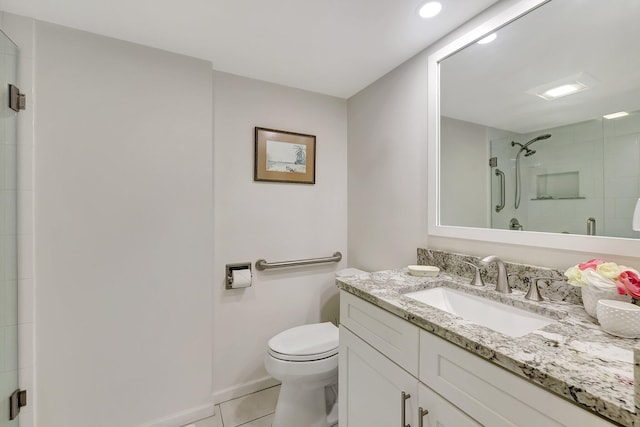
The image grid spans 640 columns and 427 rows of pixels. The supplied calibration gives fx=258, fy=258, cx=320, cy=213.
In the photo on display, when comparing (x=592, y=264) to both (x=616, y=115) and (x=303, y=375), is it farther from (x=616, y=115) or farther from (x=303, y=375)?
(x=303, y=375)

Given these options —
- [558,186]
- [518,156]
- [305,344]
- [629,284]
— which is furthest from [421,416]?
[518,156]

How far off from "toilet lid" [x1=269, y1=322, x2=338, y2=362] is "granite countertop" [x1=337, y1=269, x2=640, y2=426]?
0.64m

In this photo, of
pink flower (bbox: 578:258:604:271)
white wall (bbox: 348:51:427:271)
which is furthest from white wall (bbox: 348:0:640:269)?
pink flower (bbox: 578:258:604:271)

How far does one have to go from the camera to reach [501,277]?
1.07m

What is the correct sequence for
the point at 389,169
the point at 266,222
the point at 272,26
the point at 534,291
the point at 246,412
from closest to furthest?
the point at 534,291, the point at 272,26, the point at 246,412, the point at 389,169, the point at 266,222

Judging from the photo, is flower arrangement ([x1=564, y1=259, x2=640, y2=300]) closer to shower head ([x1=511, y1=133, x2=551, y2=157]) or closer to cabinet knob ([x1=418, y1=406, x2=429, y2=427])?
shower head ([x1=511, y1=133, x2=551, y2=157])

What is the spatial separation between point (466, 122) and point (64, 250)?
2204mm

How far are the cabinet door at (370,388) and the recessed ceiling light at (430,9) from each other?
155 cm

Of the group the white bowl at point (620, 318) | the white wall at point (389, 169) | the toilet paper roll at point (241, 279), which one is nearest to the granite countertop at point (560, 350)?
the white bowl at point (620, 318)

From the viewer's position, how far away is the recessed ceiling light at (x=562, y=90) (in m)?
0.97

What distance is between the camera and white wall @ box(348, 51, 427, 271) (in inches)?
61.6

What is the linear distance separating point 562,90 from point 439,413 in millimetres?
1249

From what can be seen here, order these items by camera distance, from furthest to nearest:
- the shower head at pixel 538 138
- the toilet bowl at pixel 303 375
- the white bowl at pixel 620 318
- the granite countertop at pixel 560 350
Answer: the toilet bowl at pixel 303 375 → the shower head at pixel 538 138 → the white bowl at pixel 620 318 → the granite countertop at pixel 560 350

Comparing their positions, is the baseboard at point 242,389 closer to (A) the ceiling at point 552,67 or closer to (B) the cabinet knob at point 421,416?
(B) the cabinet knob at point 421,416
